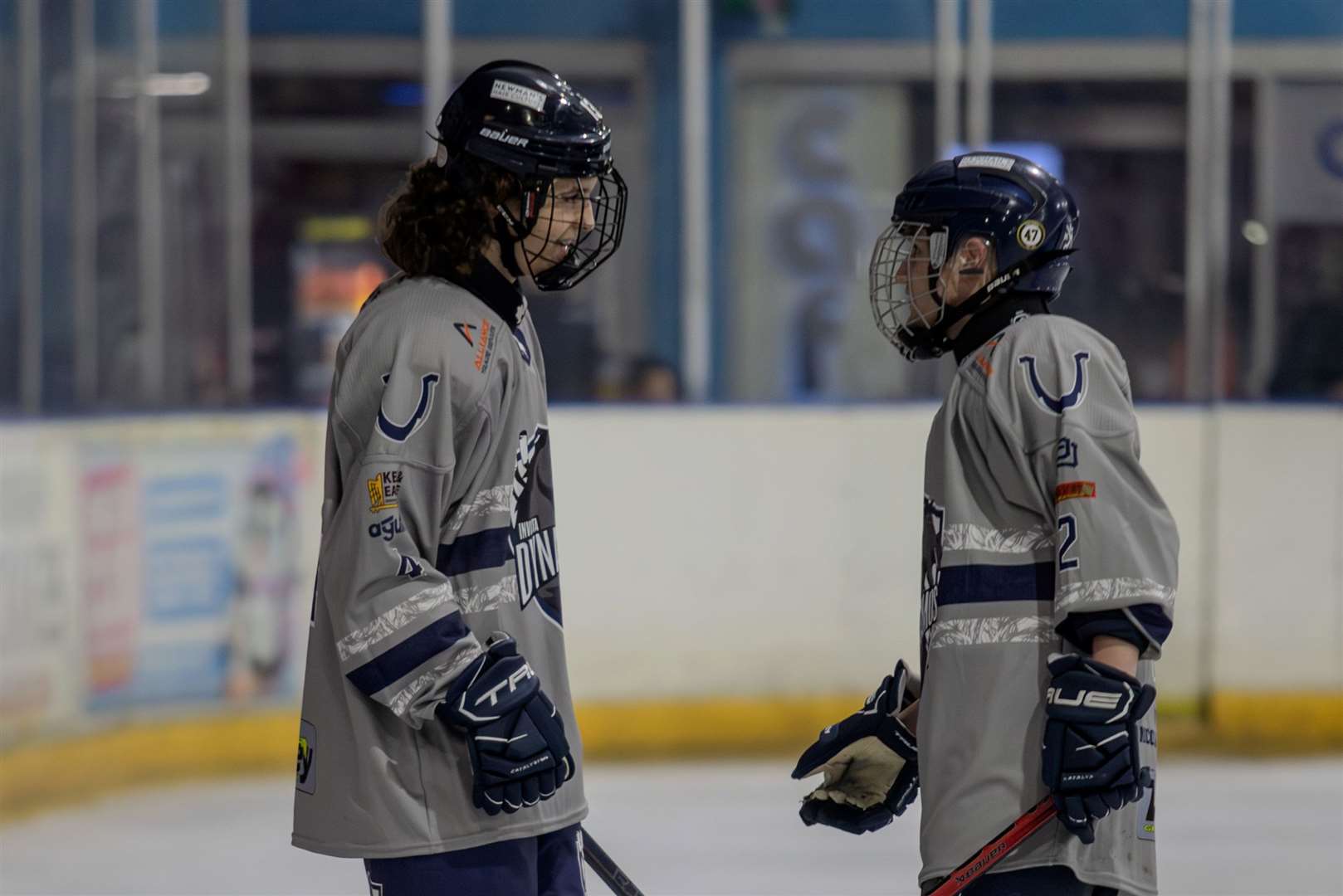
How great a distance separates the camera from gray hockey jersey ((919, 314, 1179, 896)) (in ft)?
5.58

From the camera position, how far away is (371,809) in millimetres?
1724

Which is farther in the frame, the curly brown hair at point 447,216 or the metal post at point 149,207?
the metal post at point 149,207

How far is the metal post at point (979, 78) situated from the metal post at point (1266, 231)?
85cm

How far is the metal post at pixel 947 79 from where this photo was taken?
5.45 m

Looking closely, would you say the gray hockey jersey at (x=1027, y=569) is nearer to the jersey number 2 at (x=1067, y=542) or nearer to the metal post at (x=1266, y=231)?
the jersey number 2 at (x=1067, y=542)

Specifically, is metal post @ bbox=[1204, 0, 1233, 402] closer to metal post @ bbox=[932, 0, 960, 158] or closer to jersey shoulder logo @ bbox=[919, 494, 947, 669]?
metal post @ bbox=[932, 0, 960, 158]

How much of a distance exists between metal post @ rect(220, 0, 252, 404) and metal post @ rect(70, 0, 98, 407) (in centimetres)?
39

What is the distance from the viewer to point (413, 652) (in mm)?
1669

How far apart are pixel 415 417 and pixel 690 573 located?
3528 millimetres

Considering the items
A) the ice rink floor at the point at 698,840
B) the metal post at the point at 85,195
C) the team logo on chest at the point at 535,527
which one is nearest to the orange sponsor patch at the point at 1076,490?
the team logo on chest at the point at 535,527

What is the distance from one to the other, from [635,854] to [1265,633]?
235 cm

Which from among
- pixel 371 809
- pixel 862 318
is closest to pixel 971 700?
pixel 371 809

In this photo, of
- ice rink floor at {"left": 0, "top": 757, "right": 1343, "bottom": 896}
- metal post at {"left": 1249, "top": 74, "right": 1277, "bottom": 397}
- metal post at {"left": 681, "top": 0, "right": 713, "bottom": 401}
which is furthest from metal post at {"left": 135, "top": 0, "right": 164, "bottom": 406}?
metal post at {"left": 1249, "top": 74, "right": 1277, "bottom": 397}

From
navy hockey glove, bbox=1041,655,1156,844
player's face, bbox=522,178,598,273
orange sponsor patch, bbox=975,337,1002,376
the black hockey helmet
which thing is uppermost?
the black hockey helmet
